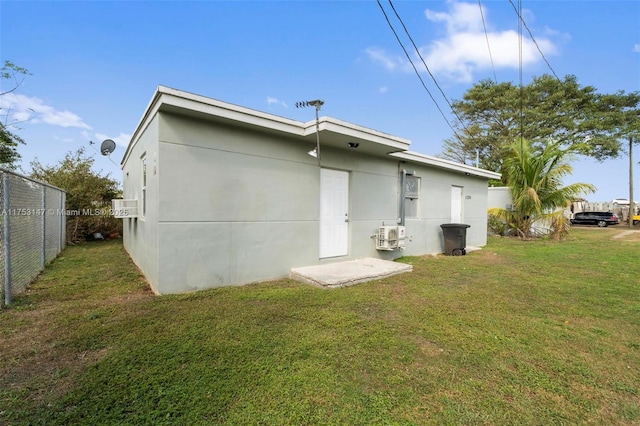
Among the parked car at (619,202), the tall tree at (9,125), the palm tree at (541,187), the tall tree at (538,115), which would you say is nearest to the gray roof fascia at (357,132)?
the palm tree at (541,187)

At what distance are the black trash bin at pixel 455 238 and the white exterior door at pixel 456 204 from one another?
1274mm

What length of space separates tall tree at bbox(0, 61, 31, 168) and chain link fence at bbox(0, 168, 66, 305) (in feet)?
18.5

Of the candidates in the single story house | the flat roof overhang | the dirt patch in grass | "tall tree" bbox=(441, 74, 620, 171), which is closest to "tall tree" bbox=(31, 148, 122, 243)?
the single story house

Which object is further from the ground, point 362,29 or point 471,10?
point 471,10

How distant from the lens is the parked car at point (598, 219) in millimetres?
22297

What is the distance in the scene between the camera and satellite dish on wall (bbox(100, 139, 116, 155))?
30.2ft

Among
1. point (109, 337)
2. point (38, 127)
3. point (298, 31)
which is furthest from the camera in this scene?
point (38, 127)

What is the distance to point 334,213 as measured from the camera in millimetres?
6320

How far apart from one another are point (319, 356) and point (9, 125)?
15305 mm

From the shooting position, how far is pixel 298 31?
712cm

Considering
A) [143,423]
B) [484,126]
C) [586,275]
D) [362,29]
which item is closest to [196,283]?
[143,423]

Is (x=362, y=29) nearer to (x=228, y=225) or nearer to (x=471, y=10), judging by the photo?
(x=471, y=10)

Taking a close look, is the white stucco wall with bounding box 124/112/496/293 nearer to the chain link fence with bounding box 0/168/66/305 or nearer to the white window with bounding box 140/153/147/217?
the white window with bounding box 140/153/147/217

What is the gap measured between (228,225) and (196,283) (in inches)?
39.5
